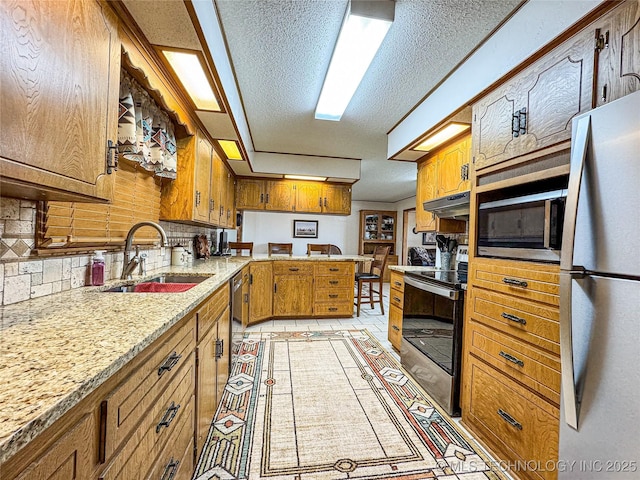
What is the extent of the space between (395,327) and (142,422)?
252cm

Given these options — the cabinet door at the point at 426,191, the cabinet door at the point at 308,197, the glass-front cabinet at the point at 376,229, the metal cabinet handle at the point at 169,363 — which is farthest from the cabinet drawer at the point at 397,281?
the glass-front cabinet at the point at 376,229

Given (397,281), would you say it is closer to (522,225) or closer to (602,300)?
(522,225)

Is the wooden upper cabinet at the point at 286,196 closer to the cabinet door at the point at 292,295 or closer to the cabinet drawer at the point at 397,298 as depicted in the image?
the cabinet door at the point at 292,295

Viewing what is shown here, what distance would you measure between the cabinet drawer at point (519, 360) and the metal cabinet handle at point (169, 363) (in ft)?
5.08

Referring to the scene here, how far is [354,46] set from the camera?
1.76 m

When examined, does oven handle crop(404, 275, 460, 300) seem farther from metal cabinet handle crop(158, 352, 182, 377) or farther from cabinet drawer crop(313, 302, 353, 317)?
cabinet drawer crop(313, 302, 353, 317)

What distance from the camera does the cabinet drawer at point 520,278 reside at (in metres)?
1.26

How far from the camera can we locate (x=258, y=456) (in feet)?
5.00

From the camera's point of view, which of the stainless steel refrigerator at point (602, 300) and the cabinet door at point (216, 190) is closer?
the stainless steel refrigerator at point (602, 300)

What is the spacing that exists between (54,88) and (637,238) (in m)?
1.77

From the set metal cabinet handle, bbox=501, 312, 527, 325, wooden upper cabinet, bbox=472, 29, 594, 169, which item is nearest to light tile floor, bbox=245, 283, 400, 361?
metal cabinet handle, bbox=501, 312, 527, 325

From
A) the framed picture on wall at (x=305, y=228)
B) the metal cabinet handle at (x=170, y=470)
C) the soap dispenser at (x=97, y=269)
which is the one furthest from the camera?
the framed picture on wall at (x=305, y=228)

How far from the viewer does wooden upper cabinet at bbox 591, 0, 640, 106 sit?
100cm

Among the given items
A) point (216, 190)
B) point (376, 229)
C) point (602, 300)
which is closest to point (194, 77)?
point (216, 190)
